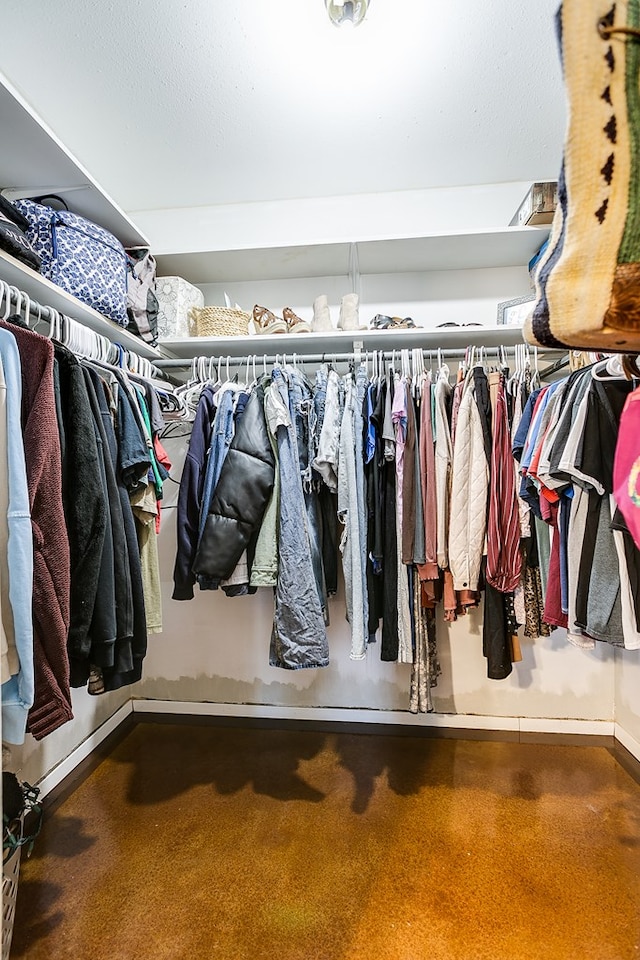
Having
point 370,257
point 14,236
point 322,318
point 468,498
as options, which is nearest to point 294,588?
point 468,498

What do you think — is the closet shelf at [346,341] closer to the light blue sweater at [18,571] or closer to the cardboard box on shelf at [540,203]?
the cardboard box on shelf at [540,203]

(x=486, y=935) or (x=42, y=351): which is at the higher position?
(x=42, y=351)

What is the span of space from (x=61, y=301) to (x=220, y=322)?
61 centimetres

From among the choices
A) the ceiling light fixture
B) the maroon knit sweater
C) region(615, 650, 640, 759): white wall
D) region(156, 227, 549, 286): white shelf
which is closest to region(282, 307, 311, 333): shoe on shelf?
region(156, 227, 549, 286): white shelf

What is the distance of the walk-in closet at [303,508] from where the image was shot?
1.09 meters

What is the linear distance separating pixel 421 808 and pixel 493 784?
33 centimetres

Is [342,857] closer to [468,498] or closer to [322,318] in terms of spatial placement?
[468,498]

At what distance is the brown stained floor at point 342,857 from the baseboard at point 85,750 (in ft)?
0.27

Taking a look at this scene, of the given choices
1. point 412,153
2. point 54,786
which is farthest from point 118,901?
point 412,153

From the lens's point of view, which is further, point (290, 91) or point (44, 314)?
point (290, 91)

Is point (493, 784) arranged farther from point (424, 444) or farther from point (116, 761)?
point (116, 761)

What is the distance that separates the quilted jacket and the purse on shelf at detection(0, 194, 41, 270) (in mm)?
1410

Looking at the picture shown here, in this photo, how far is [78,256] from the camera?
4.69 feet

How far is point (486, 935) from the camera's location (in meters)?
1.11
